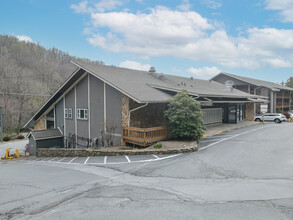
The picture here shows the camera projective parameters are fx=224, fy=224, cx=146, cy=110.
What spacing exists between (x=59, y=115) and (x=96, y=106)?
6093mm

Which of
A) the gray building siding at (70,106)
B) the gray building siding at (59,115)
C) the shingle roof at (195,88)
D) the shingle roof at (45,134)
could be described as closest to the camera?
the shingle roof at (195,88)

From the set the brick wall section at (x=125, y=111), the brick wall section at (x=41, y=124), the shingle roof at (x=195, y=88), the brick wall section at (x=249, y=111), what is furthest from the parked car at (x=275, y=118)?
the brick wall section at (x=41, y=124)

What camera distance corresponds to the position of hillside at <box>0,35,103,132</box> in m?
37.2

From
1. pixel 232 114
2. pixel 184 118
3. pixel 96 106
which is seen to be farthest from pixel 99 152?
pixel 232 114

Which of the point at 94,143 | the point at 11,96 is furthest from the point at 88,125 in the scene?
the point at 11,96

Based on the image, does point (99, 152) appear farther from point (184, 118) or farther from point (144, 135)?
point (184, 118)

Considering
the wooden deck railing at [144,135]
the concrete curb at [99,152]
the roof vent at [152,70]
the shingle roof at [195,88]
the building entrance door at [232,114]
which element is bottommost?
the concrete curb at [99,152]

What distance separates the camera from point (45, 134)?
64.0 feet

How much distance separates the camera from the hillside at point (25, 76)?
3719 centimetres

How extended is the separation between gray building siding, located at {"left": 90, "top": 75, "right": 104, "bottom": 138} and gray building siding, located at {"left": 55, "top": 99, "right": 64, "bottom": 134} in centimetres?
472

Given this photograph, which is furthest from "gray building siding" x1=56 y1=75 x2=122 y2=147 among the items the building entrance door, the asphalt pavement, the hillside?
the building entrance door

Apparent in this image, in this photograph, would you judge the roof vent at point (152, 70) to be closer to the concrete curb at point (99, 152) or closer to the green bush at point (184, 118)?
the green bush at point (184, 118)

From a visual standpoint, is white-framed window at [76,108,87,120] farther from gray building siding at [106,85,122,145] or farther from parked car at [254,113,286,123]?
parked car at [254,113,286,123]

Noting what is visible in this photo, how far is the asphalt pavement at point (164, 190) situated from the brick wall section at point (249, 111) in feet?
62.8
